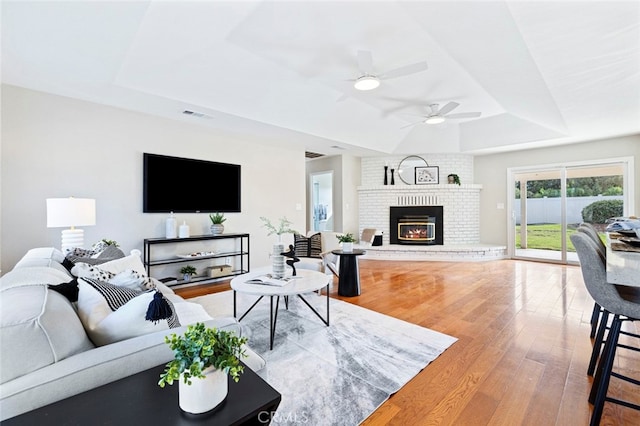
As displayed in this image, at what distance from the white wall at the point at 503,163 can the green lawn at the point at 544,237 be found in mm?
445

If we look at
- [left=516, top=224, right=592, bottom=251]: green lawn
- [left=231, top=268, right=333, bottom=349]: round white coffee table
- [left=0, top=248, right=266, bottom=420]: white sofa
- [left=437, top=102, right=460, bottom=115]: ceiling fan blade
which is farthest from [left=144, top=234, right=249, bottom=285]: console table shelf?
[left=516, top=224, right=592, bottom=251]: green lawn

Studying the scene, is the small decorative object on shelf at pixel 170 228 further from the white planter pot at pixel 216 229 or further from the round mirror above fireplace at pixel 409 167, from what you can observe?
the round mirror above fireplace at pixel 409 167

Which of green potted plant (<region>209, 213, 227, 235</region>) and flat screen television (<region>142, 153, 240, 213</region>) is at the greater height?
flat screen television (<region>142, 153, 240, 213</region>)

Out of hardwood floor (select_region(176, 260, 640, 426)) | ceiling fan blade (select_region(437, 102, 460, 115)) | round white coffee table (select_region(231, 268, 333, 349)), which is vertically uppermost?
ceiling fan blade (select_region(437, 102, 460, 115))

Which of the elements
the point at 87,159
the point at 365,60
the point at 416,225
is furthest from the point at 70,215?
the point at 416,225

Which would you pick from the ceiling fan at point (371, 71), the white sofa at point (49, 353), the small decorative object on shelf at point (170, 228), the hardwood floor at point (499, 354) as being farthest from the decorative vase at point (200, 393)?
the small decorative object on shelf at point (170, 228)

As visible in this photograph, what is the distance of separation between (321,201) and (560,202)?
514 cm

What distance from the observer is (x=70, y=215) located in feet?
8.96

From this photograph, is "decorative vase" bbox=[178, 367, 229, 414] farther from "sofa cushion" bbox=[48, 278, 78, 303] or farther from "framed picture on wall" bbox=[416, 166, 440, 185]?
"framed picture on wall" bbox=[416, 166, 440, 185]

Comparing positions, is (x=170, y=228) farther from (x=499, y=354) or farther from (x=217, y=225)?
(x=499, y=354)

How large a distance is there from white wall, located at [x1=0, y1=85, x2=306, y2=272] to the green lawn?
6015mm

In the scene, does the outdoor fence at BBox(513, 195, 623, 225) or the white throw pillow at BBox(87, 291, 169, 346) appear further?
the outdoor fence at BBox(513, 195, 623, 225)

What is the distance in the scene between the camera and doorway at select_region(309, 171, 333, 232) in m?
7.26

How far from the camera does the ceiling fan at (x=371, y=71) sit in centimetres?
271
